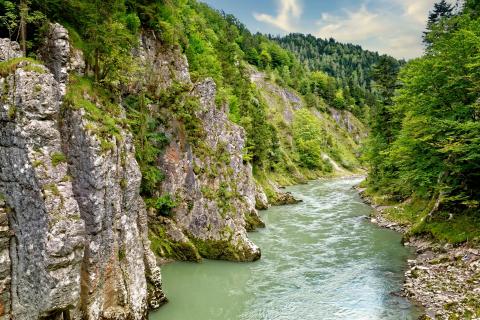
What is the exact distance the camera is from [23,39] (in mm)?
15695

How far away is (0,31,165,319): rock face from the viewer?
44.7 feet

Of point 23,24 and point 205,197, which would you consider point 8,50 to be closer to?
point 23,24

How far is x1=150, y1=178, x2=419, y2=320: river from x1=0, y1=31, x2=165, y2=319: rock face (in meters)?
6.33

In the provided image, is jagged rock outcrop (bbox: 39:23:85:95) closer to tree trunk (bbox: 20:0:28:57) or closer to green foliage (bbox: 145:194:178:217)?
tree trunk (bbox: 20:0:28:57)

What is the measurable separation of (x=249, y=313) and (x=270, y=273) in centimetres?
611

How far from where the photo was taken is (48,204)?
13617 mm

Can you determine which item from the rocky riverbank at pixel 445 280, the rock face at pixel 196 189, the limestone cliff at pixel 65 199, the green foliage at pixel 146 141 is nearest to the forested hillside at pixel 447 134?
the rocky riverbank at pixel 445 280

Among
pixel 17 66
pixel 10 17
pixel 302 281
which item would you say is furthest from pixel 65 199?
pixel 302 281

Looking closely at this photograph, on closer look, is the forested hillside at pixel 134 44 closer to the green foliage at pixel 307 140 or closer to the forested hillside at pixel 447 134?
the green foliage at pixel 307 140

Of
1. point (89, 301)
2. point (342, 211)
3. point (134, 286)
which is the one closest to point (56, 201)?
point (89, 301)

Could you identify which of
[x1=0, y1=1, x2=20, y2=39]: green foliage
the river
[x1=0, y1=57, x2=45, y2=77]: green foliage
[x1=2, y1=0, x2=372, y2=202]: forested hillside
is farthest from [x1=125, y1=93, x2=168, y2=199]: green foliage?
[x1=0, y1=57, x2=45, y2=77]: green foliage

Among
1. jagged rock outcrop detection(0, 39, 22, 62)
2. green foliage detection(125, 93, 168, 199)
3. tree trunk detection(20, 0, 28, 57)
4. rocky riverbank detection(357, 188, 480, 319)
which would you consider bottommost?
rocky riverbank detection(357, 188, 480, 319)

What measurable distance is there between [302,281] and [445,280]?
8.23 m

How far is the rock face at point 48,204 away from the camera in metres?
13.6
